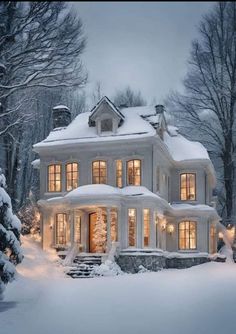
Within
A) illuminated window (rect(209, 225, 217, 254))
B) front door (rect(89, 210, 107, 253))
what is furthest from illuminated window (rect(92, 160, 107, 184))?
illuminated window (rect(209, 225, 217, 254))

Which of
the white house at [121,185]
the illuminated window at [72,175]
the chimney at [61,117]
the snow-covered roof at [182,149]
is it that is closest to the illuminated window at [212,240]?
the white house at [121,185]

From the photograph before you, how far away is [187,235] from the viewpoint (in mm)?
30641

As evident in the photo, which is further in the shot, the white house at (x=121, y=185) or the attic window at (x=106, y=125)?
the attic window at (x=106, y=125)

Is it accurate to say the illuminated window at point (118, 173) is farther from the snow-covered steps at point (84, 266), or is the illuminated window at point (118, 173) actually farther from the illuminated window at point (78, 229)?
the snow-covered steps at point (84, 266)

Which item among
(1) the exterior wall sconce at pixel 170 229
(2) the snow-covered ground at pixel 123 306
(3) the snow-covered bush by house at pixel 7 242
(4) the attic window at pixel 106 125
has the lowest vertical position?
(2) the snow-covered ground at pixel 123 306

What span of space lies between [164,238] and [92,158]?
5956 mm

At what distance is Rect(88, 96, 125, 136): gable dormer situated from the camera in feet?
93.7

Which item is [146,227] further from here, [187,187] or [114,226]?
[187,187]

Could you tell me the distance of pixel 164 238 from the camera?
1190 inches

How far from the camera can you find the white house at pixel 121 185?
27.0 m

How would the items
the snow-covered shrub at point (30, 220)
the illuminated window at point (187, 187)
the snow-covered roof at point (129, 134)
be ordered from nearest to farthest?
1. the snow-covered roof at point (129, 134)
2. the snow-covered shrub at point (30, 220)
3. the illuminated window at point (187, 187)

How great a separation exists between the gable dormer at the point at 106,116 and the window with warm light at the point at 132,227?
437cm

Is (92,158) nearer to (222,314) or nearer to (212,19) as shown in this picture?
(212,19)

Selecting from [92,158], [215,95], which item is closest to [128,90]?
[215,95]
